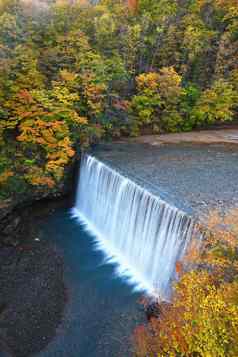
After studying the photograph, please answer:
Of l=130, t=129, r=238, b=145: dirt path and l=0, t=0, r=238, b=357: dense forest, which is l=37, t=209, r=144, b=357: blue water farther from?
l=130, t=129, r=238, b=145: dirt path

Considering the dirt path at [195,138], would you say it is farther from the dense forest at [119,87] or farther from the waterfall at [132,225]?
the waterfall at [132,225]

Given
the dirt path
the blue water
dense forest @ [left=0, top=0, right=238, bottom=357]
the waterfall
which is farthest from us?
the dirt path

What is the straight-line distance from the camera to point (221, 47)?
20.0 metres

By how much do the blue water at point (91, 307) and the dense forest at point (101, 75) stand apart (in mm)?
3388

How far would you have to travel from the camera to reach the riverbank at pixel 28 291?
849 centimetres

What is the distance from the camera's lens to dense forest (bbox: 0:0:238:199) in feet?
44.3

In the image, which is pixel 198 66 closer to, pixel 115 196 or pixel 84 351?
pixel 115 196

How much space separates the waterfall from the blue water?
65 centimetres

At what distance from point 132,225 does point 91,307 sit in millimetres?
3572

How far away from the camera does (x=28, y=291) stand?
1007 centimetres

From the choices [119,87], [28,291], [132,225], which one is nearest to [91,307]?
[28,291]

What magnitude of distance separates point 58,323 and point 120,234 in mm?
4515

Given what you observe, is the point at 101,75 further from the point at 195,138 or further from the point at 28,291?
the point at 28,291

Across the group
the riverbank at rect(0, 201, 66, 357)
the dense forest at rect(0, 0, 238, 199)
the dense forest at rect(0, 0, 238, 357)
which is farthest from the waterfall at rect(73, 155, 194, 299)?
the riverbank at rect(0, 201, 66, 357)
